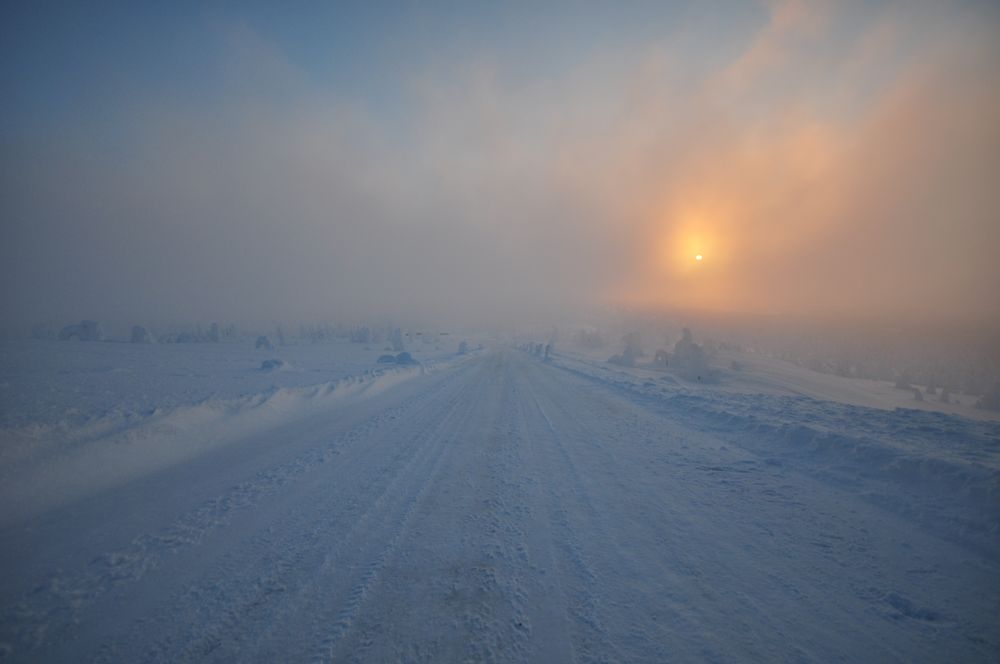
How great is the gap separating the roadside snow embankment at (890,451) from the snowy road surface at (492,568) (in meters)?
0.33

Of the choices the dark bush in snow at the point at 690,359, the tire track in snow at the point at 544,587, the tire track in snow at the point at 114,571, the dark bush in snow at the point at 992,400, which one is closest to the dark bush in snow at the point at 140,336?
the tire track in snow at the point at 114,571

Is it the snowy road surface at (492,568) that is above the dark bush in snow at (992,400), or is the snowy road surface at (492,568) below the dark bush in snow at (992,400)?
below

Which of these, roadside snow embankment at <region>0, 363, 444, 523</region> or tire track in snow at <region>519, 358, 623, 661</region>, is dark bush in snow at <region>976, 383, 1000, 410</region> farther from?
roadside snow embankment at <region>0, 363, 444, 523</region>

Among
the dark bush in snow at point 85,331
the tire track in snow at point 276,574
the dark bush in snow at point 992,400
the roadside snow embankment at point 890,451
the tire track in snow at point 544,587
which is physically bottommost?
the dark bush in snow at point 85,331

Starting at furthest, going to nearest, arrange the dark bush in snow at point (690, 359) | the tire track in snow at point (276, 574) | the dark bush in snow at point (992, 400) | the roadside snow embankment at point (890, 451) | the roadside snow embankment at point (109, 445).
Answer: the dark bush in snow at point (690, 359), the dark bush in snow at point (992, 400), the roadside snow embankment at point (109, 445), the roadside snow embankment at point (890, 451), the tire track in snow at point (276, 574)

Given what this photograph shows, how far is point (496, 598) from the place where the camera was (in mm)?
3832

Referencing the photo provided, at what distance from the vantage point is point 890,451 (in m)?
6.97

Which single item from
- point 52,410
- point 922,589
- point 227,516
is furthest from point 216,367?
point 922,589

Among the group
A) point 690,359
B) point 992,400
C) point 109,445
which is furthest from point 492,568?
point 690,359

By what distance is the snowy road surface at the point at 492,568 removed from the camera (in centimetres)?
330

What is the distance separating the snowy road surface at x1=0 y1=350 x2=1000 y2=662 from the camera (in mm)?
3301

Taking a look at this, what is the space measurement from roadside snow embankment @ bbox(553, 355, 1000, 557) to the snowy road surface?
33cm

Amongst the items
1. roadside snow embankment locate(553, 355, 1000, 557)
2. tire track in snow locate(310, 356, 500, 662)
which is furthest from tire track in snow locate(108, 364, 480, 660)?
roadside snow embankment locate(553, 355, 1000, 557)

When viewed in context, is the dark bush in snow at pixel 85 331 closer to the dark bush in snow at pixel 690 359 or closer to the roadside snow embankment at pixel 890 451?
the roadside snow embankment at pixel 890 451
